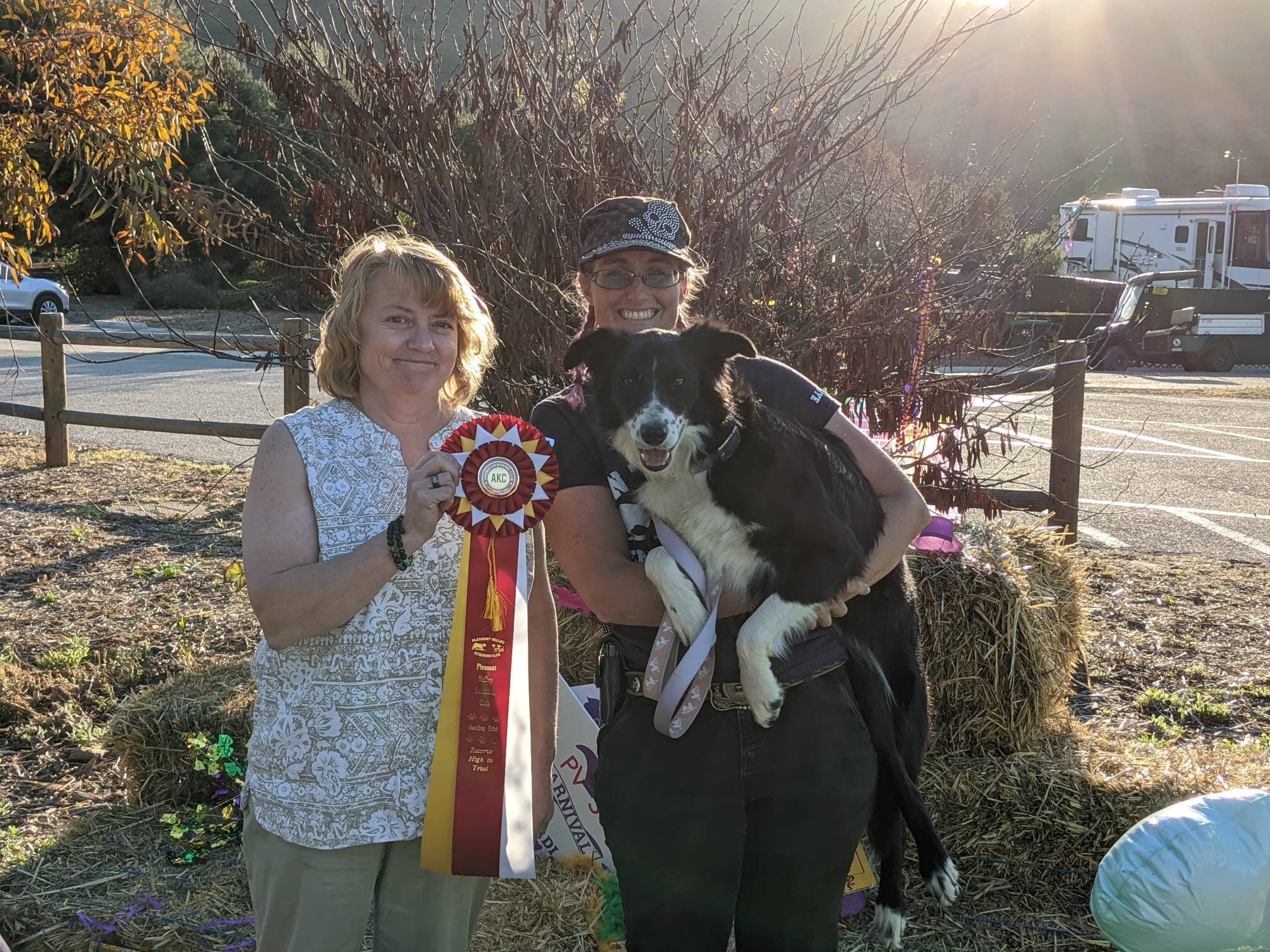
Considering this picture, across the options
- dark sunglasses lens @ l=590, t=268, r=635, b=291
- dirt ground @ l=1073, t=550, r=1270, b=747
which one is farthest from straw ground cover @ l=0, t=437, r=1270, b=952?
dark sunglasses lens @ l=590, t=268, r=635, b=291

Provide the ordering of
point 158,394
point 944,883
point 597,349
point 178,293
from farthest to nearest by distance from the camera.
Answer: point 178,293
point 158,394
point 944,883
point 597,349

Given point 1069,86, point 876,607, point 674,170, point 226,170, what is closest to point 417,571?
point 876,607

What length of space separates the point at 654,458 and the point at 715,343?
37cm

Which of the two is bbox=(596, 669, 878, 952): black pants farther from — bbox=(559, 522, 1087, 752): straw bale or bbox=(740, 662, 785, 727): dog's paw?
bbox=(559, 522, 1087, 752): straw bale

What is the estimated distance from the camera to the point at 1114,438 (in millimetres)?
12742

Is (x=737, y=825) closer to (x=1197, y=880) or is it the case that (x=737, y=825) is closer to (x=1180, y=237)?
(x=1197, y=880)

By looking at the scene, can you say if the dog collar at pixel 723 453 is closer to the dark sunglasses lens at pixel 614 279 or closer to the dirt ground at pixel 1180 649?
the dark sunglasses lens at pixel 614 279

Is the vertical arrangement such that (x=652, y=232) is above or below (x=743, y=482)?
above

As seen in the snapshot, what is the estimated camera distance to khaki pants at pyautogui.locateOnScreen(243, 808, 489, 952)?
214cm

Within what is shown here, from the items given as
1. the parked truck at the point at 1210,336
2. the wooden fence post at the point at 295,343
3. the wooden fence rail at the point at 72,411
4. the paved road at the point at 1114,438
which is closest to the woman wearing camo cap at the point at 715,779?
the wooden fence post at the point at 295,343

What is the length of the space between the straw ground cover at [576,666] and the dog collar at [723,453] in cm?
169

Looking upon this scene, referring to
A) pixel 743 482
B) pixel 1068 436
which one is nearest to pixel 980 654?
pixel 743 482

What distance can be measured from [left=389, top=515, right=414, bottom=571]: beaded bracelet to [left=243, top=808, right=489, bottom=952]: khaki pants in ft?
2.07

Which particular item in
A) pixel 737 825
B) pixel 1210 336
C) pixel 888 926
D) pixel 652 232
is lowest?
pixel 888 926
